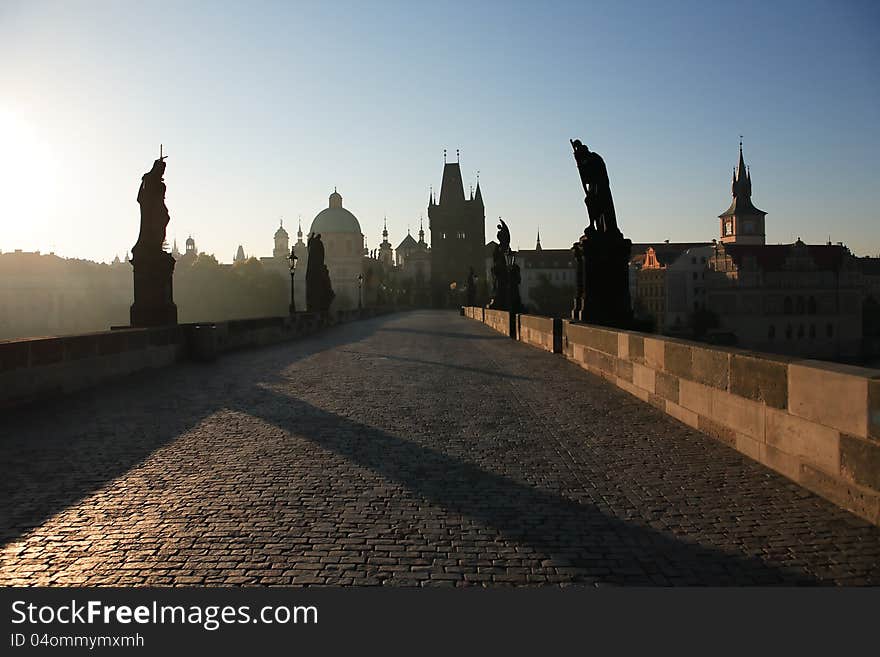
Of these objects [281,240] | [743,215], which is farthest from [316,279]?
[281,240]

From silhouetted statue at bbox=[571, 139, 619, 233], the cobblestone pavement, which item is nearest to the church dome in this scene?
silhouetted statue at bbox=[571, 139, 619, 233]

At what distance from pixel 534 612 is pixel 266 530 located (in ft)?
5.88

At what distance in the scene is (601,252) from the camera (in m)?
17.7

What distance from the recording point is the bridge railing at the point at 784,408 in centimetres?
450

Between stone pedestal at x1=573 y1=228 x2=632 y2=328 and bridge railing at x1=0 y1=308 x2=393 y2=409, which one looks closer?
bridge railing at x1=0 y1=308 x2=393 y2=409

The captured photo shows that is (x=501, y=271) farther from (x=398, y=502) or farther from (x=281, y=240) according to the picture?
(x=281, y=240)

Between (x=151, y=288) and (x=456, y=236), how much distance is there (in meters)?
135

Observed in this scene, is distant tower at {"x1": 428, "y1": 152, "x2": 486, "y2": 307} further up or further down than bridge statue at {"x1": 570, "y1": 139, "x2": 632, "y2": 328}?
further up

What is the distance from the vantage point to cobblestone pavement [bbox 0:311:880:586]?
12.3 ft

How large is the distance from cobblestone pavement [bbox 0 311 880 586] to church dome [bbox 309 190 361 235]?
468 ft

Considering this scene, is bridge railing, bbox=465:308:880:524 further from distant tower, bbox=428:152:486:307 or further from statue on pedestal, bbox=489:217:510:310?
distant tower, bbox=428:152:486:307

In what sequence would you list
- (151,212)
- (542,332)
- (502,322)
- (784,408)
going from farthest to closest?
1. (502,322)
2. (542,332)
3. (151,212)
4. (784,408)

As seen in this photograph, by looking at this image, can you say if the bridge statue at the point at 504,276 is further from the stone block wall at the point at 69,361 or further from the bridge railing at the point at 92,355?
the stone block wall at the point at 69,361

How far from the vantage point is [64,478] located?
5.55 meters
